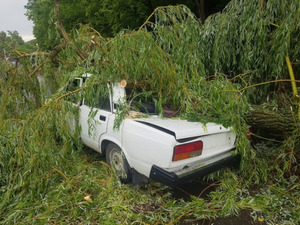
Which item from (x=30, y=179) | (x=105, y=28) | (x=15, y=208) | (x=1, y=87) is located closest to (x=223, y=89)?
(x=30, y=179)

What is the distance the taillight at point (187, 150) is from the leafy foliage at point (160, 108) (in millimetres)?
525

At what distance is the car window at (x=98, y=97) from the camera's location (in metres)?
3.38

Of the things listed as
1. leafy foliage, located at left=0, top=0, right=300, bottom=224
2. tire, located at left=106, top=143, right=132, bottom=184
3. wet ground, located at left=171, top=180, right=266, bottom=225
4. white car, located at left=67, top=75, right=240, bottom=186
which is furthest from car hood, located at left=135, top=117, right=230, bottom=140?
wet ground, located at left=171, top=180, right=266, bottom=225

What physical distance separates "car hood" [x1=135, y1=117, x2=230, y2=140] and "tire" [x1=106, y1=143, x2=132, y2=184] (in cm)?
64

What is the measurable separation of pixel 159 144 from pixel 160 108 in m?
0.82

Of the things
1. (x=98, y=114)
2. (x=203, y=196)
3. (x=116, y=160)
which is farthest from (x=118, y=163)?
(x=203, y=196)

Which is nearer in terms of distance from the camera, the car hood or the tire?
the car hood

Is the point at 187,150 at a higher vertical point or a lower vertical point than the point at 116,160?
higher

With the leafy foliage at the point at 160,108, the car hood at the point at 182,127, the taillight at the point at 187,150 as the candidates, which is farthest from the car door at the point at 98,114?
the taillight at the point at 187,150

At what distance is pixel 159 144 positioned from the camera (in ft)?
8.73

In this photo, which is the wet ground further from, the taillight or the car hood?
the car hood

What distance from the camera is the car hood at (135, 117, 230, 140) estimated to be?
268 cm

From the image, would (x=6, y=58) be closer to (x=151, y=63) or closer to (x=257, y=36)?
(x=151, y=63)

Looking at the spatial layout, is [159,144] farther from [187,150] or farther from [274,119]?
[274,119]
